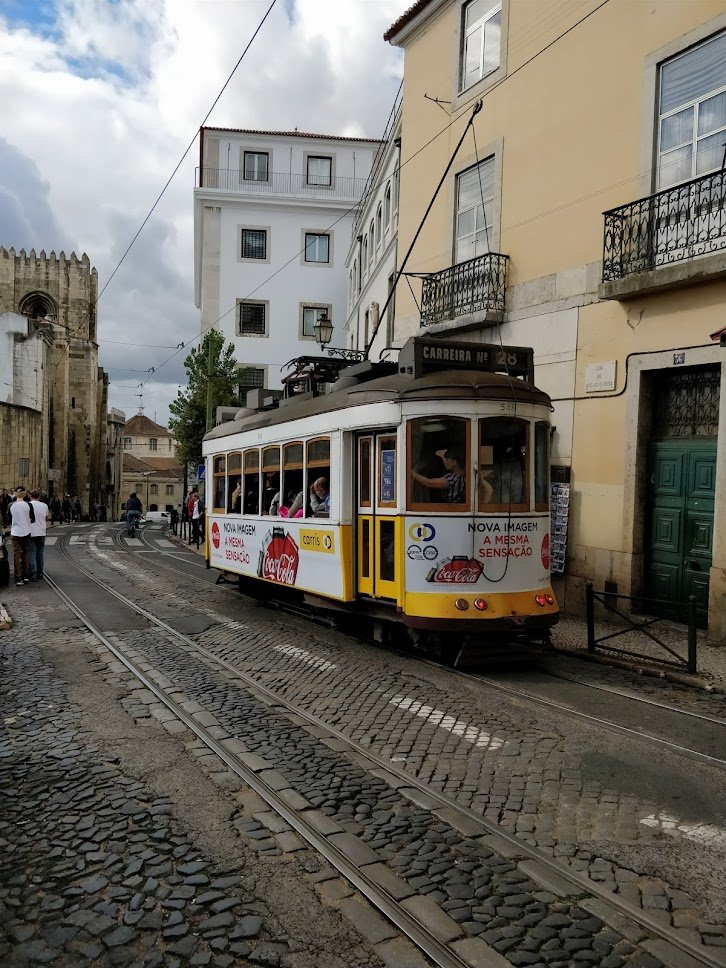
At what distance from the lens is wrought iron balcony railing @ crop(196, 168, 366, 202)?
123ft

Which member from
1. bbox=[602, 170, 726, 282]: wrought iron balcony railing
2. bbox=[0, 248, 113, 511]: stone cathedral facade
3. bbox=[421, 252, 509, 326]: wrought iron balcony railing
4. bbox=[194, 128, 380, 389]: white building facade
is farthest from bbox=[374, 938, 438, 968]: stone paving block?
bbox=[0, 248, 113, 511]: stone cathedral facade

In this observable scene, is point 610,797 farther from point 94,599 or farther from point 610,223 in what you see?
point 94,599

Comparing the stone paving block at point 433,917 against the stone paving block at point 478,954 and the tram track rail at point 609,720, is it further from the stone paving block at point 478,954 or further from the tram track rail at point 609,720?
the tram track rail at point 609,720

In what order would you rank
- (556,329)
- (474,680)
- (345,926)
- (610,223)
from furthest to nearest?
(556,329) < (610,223) < (474,680) < (345,926)

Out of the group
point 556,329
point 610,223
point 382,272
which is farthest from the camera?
point 382,272

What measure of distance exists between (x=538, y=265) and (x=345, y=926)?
1177cm

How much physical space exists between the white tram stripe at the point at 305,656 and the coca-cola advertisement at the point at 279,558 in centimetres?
146

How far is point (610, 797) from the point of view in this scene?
16.4 ft

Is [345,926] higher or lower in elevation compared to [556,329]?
lower

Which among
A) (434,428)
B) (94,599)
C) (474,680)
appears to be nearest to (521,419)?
(434,428)

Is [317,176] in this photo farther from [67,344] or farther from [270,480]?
[67,344]

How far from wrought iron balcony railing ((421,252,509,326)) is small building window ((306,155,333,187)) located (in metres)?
24.8

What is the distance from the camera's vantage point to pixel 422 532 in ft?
27.5

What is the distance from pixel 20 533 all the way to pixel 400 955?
13657 mm
